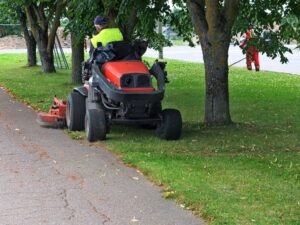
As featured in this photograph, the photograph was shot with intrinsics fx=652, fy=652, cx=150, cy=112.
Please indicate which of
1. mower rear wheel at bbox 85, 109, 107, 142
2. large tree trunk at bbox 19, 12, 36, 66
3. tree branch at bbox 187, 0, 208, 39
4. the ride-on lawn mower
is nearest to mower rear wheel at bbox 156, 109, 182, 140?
the ride-on lawn mower

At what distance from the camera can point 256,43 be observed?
14.3 m

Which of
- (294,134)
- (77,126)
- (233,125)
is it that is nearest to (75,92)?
(77,126)

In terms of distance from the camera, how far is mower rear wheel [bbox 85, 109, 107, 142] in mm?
9273

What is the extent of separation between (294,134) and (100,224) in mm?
5331

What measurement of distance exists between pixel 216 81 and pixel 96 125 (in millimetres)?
2474

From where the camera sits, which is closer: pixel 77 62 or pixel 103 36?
pixel 103 36

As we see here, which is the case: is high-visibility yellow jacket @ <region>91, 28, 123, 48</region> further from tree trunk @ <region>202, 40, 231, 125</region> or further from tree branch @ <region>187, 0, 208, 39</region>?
tree trunk @ <region>202, 40, 231, 125</region>

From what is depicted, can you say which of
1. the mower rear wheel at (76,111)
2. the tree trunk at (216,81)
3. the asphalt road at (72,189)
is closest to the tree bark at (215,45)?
the tree trunk at (216,81)

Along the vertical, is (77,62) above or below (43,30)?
below

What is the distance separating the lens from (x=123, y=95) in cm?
894

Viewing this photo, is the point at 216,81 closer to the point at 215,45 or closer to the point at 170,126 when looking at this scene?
the point at 215,45

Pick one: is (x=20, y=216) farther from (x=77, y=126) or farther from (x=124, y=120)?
(x=77, y=126)

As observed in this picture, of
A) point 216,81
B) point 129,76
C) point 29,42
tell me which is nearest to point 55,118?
point 129,76

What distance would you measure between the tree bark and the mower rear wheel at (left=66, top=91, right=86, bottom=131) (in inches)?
84.0
